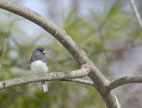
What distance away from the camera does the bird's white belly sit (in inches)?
75.7

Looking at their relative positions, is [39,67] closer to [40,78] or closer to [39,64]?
[39,64]

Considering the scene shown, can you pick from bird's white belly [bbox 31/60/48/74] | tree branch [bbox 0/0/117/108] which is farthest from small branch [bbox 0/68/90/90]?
bird's white belly [bbox 31/60/48/74]

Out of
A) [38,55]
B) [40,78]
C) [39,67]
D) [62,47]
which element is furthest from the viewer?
[62,47]

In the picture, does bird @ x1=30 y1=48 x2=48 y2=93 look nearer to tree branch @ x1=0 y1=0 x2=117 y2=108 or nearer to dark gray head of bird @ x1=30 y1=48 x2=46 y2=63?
dark gray head of bird @ x1=30 y1=48 x2=46 y2=63

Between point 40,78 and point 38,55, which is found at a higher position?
point 38,55

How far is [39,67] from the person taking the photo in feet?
6.32

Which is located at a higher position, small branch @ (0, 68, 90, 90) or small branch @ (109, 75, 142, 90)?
small branch @ (0, 68, 90, 90)

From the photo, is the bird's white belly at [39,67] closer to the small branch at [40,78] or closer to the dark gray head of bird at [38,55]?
the dark gray head of bird at [38,55]

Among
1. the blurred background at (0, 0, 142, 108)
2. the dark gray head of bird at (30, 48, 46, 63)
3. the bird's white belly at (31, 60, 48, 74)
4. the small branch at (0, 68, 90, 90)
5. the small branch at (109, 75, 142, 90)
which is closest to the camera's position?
the small branch at (0, 68, 90, 90)

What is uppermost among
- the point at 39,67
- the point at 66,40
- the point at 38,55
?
the point at 38,55

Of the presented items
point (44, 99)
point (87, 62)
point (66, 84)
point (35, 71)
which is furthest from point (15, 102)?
point (87, 62)

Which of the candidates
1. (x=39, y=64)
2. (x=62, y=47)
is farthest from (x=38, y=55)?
(x=62, y=47)

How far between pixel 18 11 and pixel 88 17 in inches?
56.0

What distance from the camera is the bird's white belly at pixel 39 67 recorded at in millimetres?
1923
